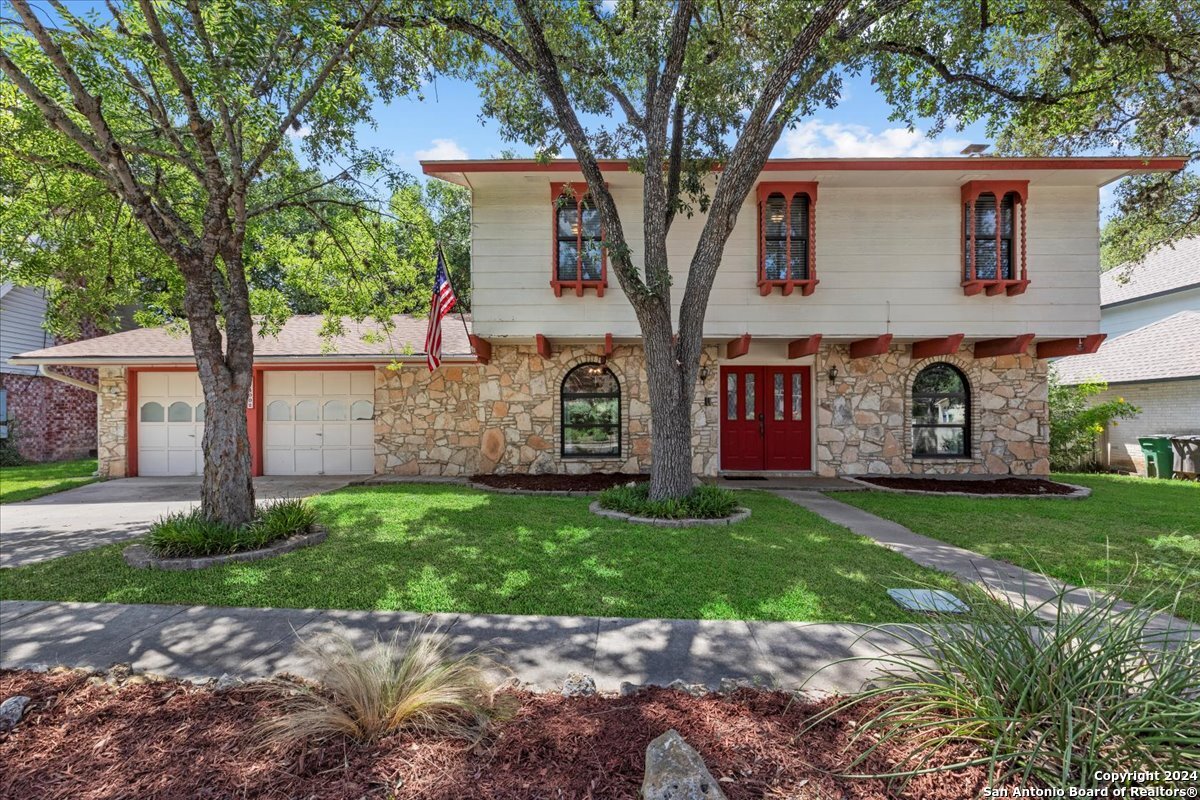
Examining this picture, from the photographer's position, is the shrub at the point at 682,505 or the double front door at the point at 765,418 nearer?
the shrub at the point at 682,505

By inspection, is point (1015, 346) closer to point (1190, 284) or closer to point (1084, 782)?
point (1084, 782)

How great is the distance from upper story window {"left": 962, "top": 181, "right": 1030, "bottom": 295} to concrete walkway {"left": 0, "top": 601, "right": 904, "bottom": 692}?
337 inches

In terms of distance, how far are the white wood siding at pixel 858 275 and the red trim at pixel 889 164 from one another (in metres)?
0.62

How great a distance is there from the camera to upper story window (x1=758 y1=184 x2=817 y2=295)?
9.08m

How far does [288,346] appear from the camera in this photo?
35.3ft

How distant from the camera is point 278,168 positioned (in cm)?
718

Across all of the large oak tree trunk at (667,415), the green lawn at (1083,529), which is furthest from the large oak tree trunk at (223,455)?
the green lawn at (1083,529)

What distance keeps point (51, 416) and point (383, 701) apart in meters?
20.3

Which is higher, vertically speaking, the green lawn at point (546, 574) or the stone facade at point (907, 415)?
the stone facade at point (907, 415)

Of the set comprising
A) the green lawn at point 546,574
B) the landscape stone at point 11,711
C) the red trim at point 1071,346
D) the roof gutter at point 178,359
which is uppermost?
the red trim at point 1071,346

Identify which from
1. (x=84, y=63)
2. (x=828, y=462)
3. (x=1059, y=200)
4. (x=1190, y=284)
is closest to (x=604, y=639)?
(x=84, y=63)

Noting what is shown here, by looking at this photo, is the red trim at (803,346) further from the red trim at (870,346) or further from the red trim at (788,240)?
the red trim at (870,346)

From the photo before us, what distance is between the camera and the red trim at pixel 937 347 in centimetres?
922

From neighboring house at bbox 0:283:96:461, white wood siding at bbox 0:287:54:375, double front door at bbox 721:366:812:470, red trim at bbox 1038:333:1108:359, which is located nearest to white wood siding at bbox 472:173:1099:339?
red trim at bbox 1038:333:1108:359
